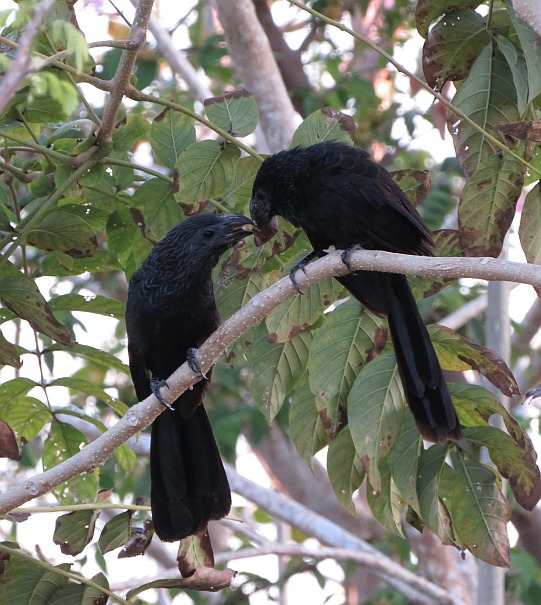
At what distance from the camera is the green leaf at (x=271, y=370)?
95.7 inches

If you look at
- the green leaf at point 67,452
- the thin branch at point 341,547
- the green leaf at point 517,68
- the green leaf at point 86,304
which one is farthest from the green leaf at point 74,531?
the thin branch at point 341,547

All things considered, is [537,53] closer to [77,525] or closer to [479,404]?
[479,404]

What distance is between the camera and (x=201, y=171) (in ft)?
8.07

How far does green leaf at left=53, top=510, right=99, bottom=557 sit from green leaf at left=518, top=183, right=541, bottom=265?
1319 mm

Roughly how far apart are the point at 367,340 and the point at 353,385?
0.64ft

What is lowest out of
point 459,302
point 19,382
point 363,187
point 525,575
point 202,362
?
point 525,575

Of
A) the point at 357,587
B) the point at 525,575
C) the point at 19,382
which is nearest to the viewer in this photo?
the point at 19,382

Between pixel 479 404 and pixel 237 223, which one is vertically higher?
pixel 237 223

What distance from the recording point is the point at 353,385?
2.32 meters

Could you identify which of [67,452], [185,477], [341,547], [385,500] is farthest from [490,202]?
[341,547]

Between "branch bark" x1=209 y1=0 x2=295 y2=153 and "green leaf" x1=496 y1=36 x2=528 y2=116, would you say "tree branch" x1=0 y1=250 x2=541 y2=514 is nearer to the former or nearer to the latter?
"green leaf" x1=496 y1=36 x2=528 y2=116

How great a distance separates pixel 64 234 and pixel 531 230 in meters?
1.23

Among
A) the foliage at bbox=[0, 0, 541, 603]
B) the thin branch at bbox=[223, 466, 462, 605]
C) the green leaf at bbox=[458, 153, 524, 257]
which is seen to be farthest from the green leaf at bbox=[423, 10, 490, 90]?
the thin branch at bbox=[223, 466, 462, 605]

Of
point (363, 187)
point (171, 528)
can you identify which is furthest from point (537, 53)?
point (171, 528)
